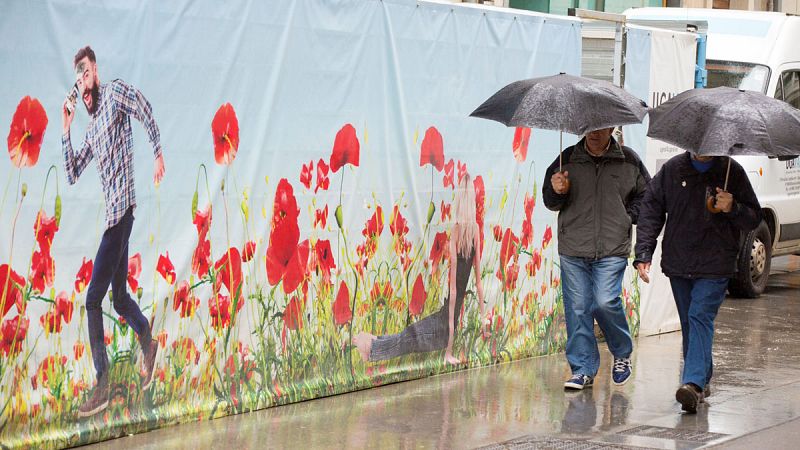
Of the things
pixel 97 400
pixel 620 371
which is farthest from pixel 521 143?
pixel 97 400

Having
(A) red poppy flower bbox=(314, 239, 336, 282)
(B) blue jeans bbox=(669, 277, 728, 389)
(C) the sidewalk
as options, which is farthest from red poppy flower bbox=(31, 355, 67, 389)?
(B) blue jeans bbox=(669, 277, 728, 389)

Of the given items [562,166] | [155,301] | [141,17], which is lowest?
[155,301]

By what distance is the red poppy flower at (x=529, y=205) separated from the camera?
10.4 m

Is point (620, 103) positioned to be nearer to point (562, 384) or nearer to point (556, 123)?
point (556, 123)

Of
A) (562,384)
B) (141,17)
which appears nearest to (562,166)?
(562,384)

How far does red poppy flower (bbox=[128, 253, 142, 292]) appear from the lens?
24.2 feet

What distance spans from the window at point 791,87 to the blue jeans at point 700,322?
25.6 feet

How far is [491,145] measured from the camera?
9984 millimetres

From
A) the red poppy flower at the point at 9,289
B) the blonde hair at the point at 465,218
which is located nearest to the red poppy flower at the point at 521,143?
the blonde hair at the point at 465,218

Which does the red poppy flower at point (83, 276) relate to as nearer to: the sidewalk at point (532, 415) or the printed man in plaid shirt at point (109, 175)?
the printed man in plaid shirt at point (109, 175)

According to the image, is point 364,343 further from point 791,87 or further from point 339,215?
point 791,87

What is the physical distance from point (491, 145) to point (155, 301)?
3245 mm

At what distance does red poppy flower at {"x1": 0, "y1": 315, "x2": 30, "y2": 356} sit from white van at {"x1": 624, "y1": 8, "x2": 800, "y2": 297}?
1006cm

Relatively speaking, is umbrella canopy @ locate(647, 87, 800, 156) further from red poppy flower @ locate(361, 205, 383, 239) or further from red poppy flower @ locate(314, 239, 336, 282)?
red poppy flower @ locate(314, 239, 336, 282)
